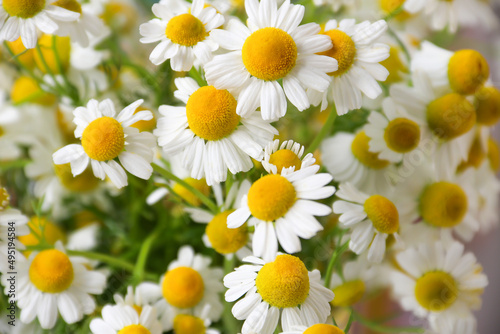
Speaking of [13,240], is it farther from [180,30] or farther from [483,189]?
[483,189]

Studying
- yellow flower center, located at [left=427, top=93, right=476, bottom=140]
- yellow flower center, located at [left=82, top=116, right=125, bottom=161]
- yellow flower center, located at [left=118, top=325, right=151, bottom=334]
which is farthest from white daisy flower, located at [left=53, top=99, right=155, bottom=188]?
yellow flower center, located at [left=427, top=93, right=476, bottom=140]

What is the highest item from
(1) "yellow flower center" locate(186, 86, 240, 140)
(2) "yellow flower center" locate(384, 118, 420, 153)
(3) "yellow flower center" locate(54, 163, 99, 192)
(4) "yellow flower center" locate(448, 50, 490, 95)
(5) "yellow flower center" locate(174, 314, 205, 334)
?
(1) "yellow flower center" locate(186, 86, 240, 140)

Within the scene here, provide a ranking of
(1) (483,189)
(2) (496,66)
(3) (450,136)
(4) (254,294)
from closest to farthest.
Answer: (4) (254,294), (3) (450,136), (1) (483,189), (2) (496,66)

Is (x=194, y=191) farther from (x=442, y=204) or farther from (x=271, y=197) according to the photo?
(x=442, y=204)

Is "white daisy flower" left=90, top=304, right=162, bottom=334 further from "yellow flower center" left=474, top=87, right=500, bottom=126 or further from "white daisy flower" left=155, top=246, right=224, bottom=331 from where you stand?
"yellow flower center" left=474, top=87, right=500, bottom=126

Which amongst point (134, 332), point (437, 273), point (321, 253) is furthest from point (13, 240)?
point (437, 273)

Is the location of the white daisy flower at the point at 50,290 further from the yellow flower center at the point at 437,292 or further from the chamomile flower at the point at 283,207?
the yellow flower center at the point at 437,292

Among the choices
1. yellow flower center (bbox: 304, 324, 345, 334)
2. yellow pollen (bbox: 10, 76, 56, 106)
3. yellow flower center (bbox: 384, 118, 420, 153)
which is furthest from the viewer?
yellow pollen (bbox: 10, 76, 56, 106)
